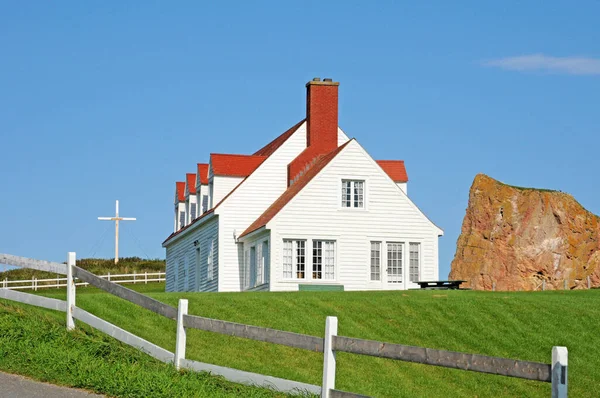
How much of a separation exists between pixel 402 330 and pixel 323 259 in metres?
13.3

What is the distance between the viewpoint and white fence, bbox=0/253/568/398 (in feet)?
27.3

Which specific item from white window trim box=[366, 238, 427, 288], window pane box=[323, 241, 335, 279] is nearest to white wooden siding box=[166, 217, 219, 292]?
window pane box=[323, 241, 335, 279]

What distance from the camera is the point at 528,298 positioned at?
2784cm

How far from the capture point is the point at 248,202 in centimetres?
3828

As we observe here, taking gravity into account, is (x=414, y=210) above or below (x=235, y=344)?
above

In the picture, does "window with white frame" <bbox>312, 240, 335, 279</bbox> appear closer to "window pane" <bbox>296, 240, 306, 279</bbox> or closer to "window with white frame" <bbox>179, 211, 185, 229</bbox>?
"window pane" <bbox>296, 240, 306, 279</bbox>

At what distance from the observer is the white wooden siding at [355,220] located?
3562 cm

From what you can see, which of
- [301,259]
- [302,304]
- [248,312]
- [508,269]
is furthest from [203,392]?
[508,269]

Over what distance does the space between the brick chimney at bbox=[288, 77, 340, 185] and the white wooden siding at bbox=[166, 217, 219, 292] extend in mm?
4014

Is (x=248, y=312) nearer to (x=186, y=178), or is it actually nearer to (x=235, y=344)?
(x=235, y=344)

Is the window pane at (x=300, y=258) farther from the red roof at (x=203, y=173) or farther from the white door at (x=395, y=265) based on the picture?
the red roof at (x=203, y=173)

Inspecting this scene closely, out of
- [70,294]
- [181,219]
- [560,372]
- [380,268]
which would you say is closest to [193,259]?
[181,219]

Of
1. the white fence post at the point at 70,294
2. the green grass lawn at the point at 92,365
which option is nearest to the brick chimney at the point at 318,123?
the white fence post at the point at 70,294

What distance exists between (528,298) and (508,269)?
34.9m
